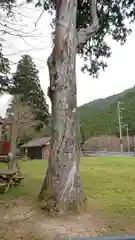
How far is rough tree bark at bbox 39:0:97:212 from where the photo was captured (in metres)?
6.17

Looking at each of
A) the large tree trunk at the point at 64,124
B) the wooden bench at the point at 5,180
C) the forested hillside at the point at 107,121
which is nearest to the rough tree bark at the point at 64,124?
the large tree trunk at the point at 64,124

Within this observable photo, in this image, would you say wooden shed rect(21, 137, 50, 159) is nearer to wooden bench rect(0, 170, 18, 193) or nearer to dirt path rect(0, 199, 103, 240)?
wooden bench rect(0, 170, 18, 193)

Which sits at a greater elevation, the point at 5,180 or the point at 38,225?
the point at 5,180

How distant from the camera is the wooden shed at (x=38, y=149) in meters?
40.5

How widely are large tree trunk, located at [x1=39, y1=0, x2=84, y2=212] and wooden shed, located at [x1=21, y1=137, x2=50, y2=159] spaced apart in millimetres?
33446

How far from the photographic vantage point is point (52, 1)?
9.63 metres

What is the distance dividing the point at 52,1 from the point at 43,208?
6.83 metres

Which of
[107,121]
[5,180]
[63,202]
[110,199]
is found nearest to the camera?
[63,202]

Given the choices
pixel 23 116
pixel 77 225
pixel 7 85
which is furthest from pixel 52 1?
pixel 23 116

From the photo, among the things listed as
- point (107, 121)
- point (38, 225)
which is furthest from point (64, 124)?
point (107, 121)

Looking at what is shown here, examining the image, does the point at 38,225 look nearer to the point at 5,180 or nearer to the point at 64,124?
the point at 64,124

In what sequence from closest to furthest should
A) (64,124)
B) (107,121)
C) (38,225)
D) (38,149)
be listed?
(38,225)
(64,124)
(38,149)
(107,121)

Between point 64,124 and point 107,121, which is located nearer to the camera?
point 64,124

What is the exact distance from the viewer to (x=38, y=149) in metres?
41.4
